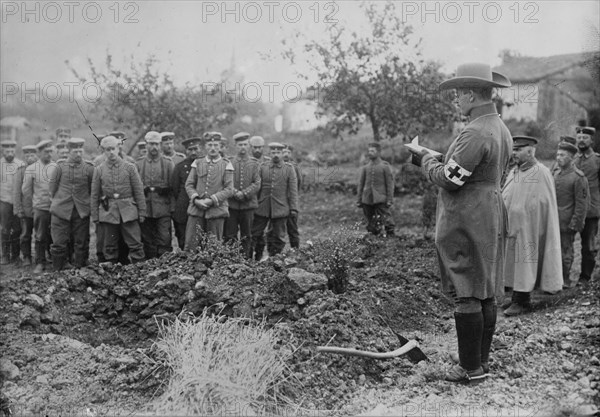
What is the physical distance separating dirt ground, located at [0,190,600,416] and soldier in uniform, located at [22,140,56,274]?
2.83m

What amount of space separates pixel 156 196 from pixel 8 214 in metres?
3.12

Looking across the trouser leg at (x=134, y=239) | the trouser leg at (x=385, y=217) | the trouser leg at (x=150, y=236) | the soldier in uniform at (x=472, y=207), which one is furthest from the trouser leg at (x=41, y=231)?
the soldier in uniform at (x=472, y=207)

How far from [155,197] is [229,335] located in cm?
524

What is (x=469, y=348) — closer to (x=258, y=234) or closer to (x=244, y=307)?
(x=244, y=307)

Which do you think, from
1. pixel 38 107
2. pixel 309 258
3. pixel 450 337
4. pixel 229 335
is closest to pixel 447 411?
pixel 229 335

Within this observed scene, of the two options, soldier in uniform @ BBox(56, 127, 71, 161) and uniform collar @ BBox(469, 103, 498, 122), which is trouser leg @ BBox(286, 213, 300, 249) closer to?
soldier in uniform @ BBox(56, 127, 71, 161)

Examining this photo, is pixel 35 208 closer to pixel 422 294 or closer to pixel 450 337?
pixel 422 294

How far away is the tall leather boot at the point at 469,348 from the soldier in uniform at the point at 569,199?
414 centimetres

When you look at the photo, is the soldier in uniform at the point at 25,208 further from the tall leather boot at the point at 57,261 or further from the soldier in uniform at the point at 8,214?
the tall leather boot at the point at 57,261

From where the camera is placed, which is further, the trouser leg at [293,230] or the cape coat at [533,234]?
the trouser leg at [293,230]

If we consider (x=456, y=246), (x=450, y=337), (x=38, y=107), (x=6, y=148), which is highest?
(x=38, y=107)

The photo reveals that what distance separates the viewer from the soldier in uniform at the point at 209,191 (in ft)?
28.1

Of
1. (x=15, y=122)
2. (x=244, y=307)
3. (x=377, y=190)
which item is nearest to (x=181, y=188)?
(x=377, y=190)

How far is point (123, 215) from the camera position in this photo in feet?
28.1
